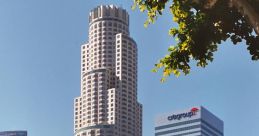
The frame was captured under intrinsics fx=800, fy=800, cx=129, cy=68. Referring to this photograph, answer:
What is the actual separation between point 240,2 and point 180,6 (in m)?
2.16

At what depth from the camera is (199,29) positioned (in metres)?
18.7

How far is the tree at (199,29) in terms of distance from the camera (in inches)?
717

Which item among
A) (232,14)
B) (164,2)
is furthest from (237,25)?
(164,2)

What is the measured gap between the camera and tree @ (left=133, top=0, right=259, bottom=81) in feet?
59.7

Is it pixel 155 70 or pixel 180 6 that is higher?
pixel 180 6

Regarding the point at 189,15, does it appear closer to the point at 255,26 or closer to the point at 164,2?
the point at 164,2

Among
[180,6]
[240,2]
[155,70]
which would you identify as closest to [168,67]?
[155,70]

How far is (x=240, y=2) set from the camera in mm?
16812

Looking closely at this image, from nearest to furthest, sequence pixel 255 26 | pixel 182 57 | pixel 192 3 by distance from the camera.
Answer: pixel 255 26 → pixel 192 3 → pixel 182 57

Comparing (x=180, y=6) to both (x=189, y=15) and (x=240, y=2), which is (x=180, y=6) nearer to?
(x=189, y=15)

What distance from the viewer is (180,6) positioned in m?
18.6

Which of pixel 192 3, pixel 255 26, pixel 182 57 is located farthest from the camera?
pixel 182 57

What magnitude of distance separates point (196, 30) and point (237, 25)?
3.25 feet

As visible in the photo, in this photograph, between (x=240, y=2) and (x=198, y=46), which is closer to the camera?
(x=240, y=2)
